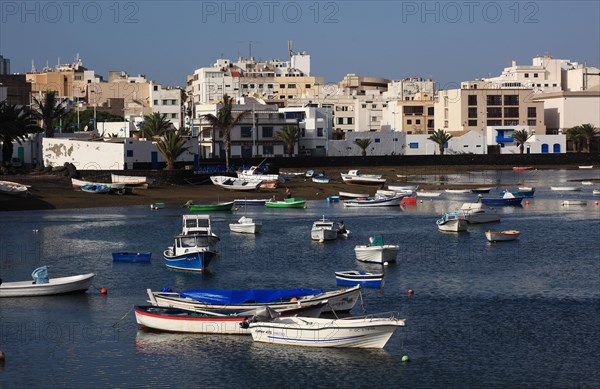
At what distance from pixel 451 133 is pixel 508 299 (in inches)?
5321

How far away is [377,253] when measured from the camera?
6153 centimetres

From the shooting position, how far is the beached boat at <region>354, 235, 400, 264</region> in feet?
202

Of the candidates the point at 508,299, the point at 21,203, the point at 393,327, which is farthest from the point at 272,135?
the point at 393,327

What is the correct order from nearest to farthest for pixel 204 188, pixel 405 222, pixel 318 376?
pixel 318 376
pixel 405 222
pixel 204 188

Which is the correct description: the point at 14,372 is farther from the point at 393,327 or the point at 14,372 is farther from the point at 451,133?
the point at 451,133

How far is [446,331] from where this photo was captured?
43.1 m

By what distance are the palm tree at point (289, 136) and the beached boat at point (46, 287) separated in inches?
4346

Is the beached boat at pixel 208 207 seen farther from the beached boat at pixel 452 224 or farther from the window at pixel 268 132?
the window at pixel 268 132

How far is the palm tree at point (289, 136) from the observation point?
16075cm

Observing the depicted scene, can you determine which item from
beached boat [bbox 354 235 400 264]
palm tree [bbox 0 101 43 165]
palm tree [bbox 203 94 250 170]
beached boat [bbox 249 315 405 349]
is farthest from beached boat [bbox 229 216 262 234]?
palm tree [bbox 203 94 250 170]

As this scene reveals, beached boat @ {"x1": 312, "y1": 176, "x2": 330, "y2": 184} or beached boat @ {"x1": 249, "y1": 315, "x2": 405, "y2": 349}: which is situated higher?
beached boat @ {"x1": 312, "y1": 176, "x2": 330, "y2": 184}

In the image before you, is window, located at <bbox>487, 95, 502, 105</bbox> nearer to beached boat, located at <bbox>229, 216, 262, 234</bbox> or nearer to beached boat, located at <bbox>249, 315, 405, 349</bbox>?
beached boat, located at <bbox>229, 216, 262, 234</bbox>

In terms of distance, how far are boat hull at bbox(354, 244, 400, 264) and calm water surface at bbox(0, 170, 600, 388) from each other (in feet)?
2.56

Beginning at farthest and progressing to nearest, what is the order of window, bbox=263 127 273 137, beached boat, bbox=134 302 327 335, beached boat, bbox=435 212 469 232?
1. window, bbox=263 127 273 137
2. beached boat, bbox=435 212 469 232
3. beached boat, bbox=134 302 327 335
